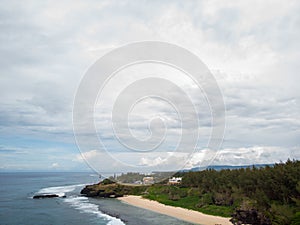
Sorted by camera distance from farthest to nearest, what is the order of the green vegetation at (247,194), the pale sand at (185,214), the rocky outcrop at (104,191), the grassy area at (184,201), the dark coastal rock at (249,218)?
1. the rocky outcrop at (104,191)
2. the grassy area at (184,201)
3. the pale sand at (185,214)
4. the green vegetation at (247,194)
5. the dark coastal rock at (249,218)

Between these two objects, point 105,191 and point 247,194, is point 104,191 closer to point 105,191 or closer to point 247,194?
point 105,191

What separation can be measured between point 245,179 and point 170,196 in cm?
1929

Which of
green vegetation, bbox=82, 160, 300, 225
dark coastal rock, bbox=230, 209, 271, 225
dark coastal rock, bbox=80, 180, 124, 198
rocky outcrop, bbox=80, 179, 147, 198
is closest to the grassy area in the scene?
green vegetation, bbox=82, 160, 300, 225

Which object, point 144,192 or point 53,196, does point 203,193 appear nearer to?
point 144,192

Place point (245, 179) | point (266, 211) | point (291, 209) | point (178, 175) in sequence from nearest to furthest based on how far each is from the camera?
point (291, 209) → point (266, 211) → point (245, 179) → point (178, 175)

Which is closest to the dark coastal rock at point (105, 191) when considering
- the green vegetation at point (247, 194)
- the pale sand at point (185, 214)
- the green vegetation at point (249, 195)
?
the green vegetation at point (247, 194)

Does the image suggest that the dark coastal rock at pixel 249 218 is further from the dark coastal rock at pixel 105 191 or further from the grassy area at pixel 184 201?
the dark coastal rock at pixel 105 191

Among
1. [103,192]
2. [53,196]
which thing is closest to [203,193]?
[103,192]

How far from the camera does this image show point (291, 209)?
114 feet

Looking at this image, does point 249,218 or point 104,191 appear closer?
point 249,218

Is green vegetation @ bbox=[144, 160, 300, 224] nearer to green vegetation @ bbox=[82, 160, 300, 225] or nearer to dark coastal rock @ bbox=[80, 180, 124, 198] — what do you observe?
green vegetation @ bbox=[82, 160, 300, 225]

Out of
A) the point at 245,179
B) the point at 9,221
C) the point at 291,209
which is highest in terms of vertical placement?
the point at 245,179

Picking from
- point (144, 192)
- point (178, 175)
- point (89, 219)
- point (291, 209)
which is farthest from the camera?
point (178, 175)

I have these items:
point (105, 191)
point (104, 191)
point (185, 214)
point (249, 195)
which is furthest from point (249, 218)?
point (104, 191)
